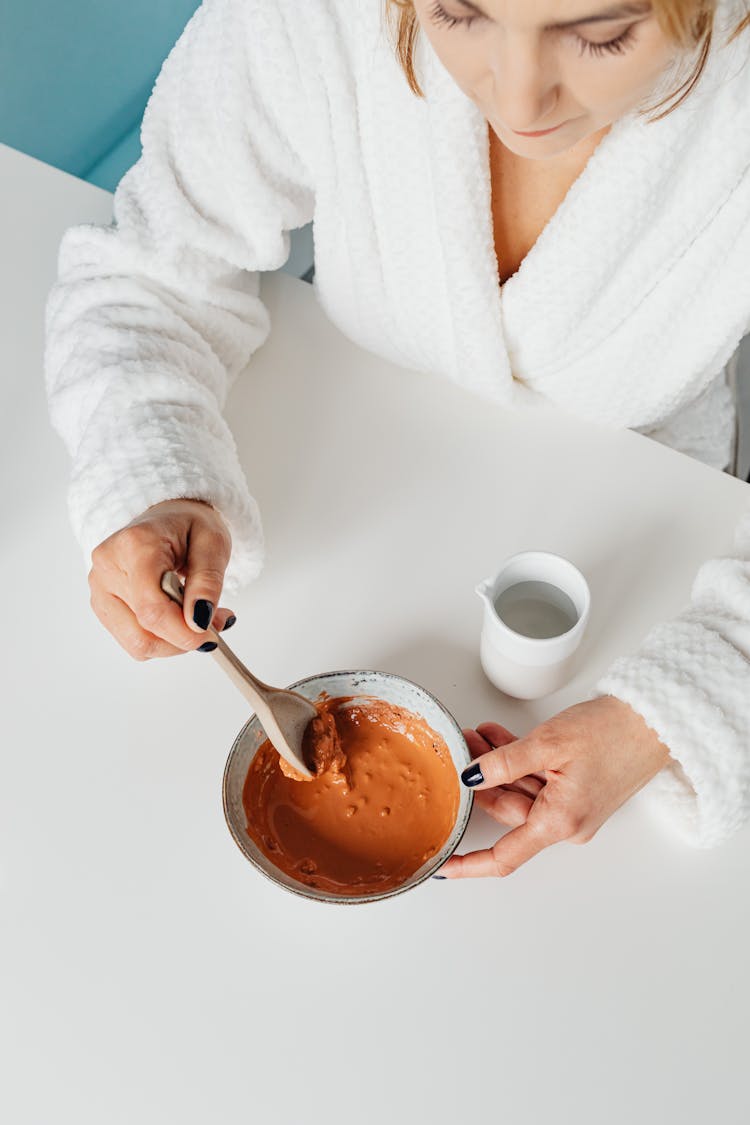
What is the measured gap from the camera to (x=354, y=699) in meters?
0.79

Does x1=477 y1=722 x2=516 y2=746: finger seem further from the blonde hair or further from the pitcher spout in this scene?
the blonde hair

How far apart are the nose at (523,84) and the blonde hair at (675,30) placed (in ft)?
0.25

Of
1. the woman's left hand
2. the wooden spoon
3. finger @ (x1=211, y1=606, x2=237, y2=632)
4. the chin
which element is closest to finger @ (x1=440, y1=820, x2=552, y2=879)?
the woman's left hand

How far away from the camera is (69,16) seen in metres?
1.59

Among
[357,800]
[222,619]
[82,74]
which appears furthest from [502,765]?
[82,74]

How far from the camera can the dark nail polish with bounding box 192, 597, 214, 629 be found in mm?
746

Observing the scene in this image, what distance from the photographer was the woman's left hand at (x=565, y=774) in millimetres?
723

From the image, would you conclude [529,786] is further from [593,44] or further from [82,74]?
[82,74]

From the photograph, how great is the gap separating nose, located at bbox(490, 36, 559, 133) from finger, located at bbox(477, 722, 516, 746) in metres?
0.46

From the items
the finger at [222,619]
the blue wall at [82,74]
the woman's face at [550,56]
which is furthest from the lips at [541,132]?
the blue wall at [82,74]

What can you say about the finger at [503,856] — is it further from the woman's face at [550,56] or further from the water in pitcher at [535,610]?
the woman's face at [550,56]

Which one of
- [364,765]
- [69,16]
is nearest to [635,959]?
[364,765]

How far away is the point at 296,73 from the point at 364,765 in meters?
0.61

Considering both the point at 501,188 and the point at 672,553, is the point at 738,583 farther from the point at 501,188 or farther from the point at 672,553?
the point at 501,188
